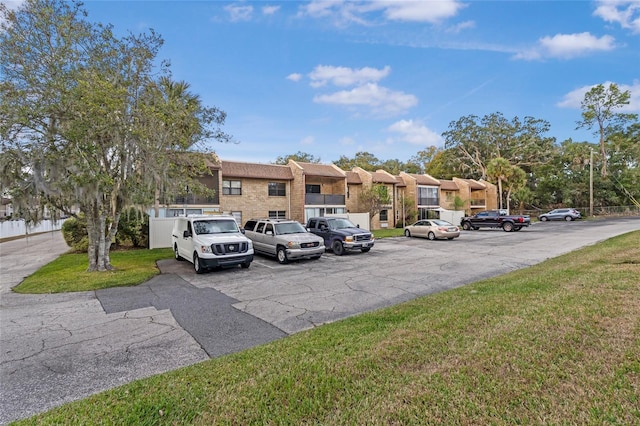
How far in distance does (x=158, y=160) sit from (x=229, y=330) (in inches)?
307

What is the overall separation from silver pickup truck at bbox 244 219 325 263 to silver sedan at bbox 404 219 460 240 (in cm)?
1014

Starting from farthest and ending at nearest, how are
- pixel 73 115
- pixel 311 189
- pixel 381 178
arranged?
pixel 381 178 < pixel 311 189 < pixel 73 115

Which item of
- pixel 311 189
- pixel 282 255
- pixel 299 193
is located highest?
pixel 311 189

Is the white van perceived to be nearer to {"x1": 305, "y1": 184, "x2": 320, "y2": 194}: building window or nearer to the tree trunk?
the tree trunk

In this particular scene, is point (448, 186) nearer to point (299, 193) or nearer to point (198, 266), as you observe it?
point (299, 193)

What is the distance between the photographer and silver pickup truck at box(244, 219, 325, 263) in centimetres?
1223

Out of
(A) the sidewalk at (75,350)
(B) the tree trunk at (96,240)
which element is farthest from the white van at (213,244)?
(A) the sidewalk at (75,350)

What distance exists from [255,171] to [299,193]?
4.01m

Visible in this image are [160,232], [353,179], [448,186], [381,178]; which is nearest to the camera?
[160,232]

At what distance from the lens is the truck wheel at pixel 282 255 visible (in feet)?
40.0

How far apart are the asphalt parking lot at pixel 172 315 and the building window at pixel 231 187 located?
13.2 m

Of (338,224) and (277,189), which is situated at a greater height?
(277,189)

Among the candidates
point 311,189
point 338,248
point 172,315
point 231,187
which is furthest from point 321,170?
point 172,315

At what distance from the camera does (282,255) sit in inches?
488
